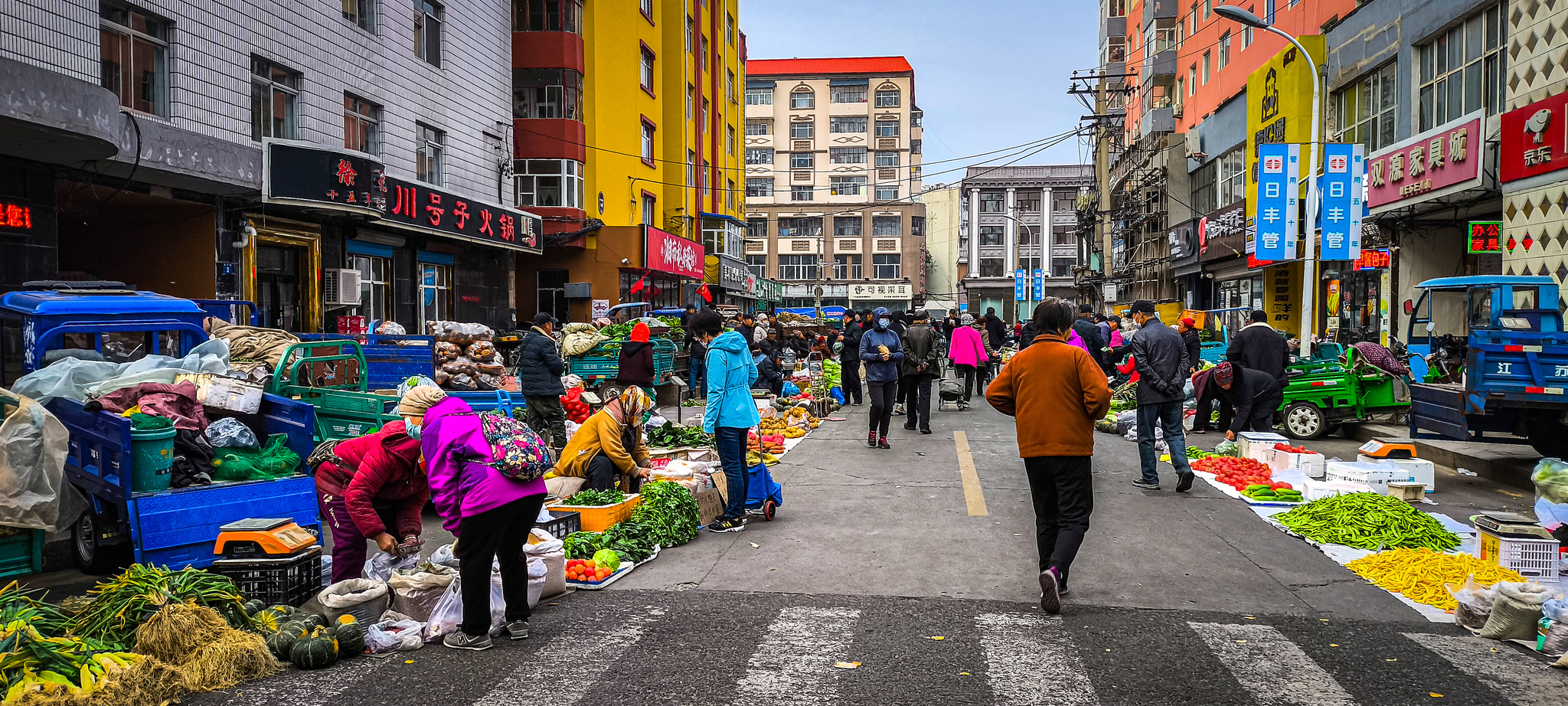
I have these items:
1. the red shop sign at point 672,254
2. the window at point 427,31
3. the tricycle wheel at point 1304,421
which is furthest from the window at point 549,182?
the tricycle wheel at point 1304,421

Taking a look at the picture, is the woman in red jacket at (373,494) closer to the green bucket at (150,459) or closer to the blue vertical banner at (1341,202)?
the green bucket at (150,459)

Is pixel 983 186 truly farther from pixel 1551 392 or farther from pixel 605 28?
pixel 1551 392

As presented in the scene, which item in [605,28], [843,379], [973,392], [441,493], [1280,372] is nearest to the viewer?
[441,493]

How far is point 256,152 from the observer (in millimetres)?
15594

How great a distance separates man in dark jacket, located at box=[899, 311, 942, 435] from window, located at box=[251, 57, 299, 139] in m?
12.0

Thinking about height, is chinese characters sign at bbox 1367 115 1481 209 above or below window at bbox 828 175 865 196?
below

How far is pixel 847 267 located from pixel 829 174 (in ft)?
26.0

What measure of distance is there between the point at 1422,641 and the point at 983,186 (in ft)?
244

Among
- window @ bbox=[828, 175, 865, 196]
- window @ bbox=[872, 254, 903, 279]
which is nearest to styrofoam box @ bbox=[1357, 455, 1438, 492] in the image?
window @ bbox=[872, 254, 903, 279]

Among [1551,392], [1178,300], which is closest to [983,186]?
[1178,300]

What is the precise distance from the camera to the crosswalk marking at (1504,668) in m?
4.45

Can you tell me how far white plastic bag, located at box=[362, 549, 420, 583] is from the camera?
5809mm

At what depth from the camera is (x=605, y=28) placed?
32594 millimetres

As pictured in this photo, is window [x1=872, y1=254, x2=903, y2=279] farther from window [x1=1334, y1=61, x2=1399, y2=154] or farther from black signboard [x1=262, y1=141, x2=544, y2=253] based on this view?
black signboard [x1=262, y1=141, x2=544, y2=253]
